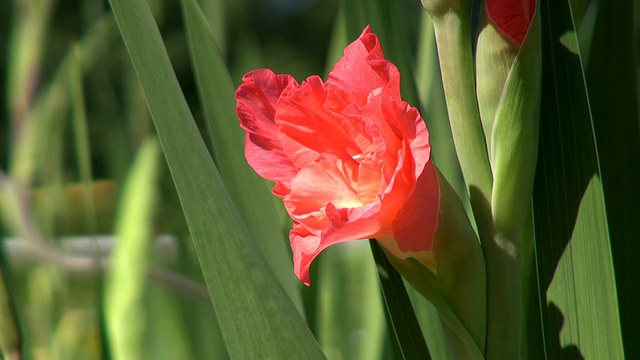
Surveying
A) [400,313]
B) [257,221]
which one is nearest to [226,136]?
[257,221]

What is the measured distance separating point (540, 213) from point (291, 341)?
0.15 metres

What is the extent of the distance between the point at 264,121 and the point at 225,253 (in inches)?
3.6

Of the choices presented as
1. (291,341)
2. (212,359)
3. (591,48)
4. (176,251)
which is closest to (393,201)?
(291,341)

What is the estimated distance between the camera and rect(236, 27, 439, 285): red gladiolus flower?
0.29m

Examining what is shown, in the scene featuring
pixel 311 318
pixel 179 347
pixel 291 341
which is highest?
pixel 291 341

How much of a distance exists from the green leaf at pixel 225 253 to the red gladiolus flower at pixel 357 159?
3 centimetres

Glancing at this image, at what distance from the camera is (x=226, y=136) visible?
496 millimetres

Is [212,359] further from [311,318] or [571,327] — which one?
[571,327]

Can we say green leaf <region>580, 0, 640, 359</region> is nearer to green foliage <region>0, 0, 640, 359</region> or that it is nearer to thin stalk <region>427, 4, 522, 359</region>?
green foliage <region>0, 0, 640, 359</region>

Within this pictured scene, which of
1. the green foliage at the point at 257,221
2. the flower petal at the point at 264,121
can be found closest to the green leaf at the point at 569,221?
the green foliage at the point at 257,221

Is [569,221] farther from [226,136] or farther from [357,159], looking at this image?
[226,136]

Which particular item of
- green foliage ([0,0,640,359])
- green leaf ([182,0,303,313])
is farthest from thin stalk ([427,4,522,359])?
green leaf ([182,0,303,313])

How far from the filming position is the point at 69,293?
87 centimetres

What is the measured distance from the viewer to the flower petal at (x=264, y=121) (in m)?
0.34
